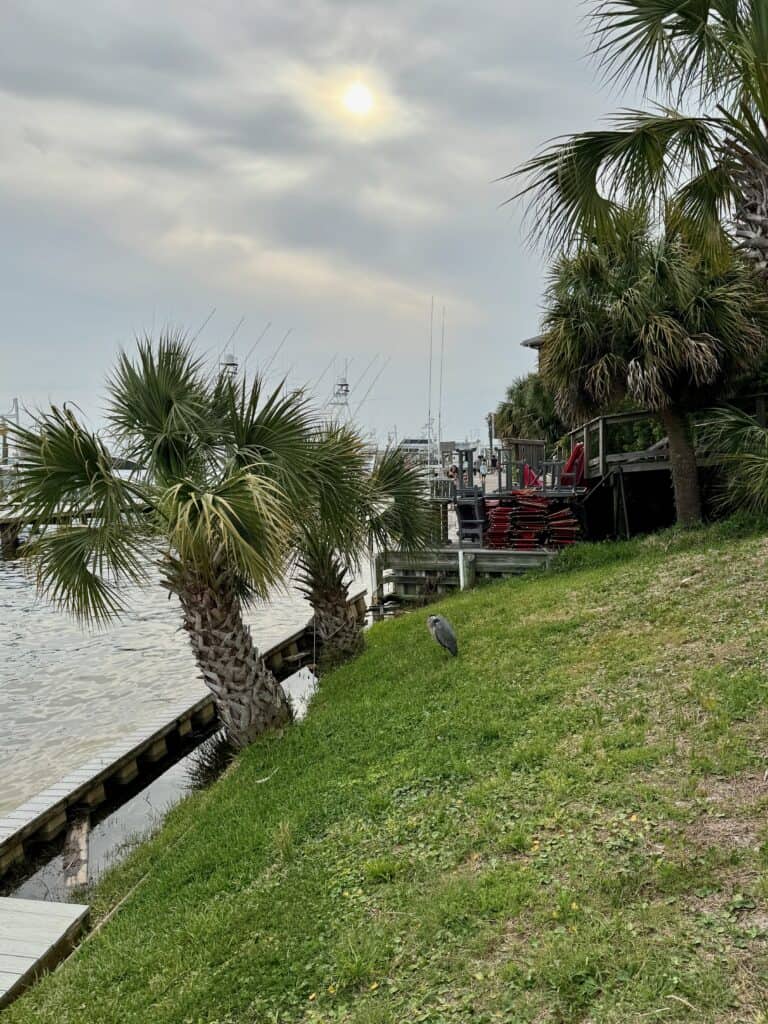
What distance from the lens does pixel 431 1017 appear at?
2936 mm

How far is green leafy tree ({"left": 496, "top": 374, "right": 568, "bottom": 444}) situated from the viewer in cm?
2753

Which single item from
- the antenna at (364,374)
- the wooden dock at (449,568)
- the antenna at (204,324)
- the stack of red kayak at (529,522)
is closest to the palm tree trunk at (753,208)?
the antenna at (204,324)

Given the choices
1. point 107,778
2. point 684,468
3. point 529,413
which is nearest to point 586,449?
point 684,468

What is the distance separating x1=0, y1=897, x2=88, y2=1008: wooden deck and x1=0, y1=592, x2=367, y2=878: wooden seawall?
164 cm

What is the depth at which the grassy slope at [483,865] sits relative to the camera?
302cm

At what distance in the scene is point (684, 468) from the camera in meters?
12.7

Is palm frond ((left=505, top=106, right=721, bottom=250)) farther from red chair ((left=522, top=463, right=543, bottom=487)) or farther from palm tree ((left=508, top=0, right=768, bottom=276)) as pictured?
red chair ((left=522, top=463, right=543, bottom=487))

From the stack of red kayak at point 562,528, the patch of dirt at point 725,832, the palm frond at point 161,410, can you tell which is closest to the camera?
the patch of dirt at point 725,832

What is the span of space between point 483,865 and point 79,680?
1048 cm

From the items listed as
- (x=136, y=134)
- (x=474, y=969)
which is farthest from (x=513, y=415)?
(x=474, y=969)

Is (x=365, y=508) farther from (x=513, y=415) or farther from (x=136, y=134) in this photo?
(x=513, y=415)

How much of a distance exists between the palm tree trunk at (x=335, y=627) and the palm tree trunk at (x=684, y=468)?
6205 mm

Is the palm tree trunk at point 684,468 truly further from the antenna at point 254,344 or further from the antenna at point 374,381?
the antenna at point 254,344

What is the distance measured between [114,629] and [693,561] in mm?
12782
